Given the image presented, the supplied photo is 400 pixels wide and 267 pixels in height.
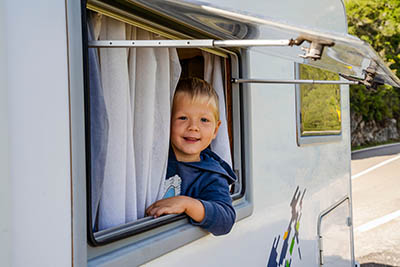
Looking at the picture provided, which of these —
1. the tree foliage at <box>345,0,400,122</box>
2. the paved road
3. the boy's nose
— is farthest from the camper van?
the tree foliage at <box>345,0,400,122</box>

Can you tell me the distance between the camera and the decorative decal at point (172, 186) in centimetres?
196

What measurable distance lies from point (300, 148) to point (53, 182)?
6.60 ft

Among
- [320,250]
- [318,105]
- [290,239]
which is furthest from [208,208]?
[318,105]

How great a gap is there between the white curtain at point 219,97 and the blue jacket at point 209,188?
0.14 meters

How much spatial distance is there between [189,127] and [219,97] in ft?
0.92

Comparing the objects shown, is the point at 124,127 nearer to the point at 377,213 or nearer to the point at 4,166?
the point at 4,166

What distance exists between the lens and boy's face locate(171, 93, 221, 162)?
2.11 metres

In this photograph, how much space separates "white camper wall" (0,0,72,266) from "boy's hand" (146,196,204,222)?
583 millimetres

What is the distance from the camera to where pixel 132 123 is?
1713 millimetres

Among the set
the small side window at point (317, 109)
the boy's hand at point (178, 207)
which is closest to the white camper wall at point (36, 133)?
the boy's hand at point (178, 207)

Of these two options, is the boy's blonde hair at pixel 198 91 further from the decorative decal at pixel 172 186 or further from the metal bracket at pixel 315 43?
the metal bracket at pixel 315 43

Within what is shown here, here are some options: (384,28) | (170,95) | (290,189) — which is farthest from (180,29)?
(384,28)

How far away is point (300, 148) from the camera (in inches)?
115

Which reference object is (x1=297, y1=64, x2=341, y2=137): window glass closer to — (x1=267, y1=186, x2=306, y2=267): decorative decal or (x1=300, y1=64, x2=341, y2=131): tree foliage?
(x1=300, y1=64, x2=341, y2=131): tree foliage
